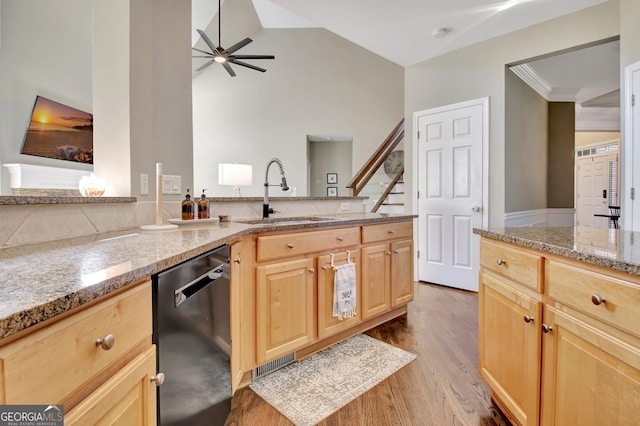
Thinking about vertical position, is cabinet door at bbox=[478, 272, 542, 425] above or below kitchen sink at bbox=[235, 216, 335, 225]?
below

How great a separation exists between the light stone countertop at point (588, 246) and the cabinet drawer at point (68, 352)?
1.21 metres

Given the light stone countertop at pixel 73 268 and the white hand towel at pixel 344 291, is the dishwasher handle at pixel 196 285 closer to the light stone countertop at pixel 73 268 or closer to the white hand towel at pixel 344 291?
the light stone countertop at pixel 73 268

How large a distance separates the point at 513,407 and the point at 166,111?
2277 mm

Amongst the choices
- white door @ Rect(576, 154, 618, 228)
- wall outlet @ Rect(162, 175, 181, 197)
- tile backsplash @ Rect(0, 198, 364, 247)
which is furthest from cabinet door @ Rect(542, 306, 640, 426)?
white door @ Rect(576, 154, 618, 228)

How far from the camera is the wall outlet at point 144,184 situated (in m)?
1.72

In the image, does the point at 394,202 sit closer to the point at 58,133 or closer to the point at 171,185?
the point at 171,185

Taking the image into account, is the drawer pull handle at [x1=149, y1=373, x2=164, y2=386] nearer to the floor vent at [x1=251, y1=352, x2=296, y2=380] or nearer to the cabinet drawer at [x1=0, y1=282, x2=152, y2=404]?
the cabinet drawer at [x1=0, y1=282, x2=152, y2=404]

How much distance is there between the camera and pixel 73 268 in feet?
2.27

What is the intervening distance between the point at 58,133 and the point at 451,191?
177 inches

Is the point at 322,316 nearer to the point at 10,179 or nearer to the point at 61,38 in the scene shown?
the point at 10,179

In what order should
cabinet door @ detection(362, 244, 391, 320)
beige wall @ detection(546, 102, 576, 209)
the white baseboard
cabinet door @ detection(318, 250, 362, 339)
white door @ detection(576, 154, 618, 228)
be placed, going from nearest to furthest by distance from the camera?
cabinet door @ detection(318, 250, 362, 339) → cabinet door @ detection(362, 244, 391, 320) → the white baseboard → beige wall @ detection(546, 102, 576, 209) → white door @ detection(576, 154, 618, 228)

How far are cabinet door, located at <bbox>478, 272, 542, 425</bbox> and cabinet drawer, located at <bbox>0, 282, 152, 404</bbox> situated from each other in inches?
50.4

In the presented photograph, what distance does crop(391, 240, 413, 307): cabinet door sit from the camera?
2.44m

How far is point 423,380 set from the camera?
174 centimetres
